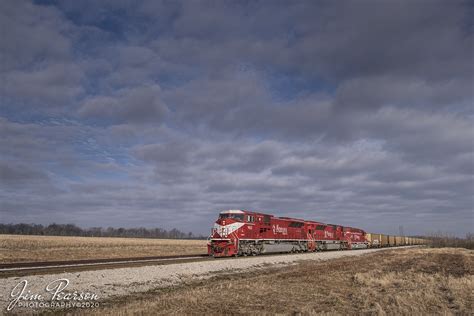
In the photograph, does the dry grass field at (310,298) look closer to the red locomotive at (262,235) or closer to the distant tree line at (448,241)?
the red locomotive at (262,235)

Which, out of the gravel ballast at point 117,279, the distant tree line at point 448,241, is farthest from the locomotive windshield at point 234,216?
the distant tree line at point 448,241

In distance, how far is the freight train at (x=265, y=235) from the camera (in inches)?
1470

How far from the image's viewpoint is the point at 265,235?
43.1 meters

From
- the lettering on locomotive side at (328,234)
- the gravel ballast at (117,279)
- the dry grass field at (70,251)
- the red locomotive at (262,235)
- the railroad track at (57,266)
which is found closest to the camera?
the gravel ballast at (117,279)

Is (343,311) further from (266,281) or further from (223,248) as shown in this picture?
(223,248)

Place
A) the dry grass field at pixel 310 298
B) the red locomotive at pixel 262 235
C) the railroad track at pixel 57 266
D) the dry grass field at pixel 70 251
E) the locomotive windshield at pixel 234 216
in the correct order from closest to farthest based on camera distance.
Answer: the dry grass field at pixel 310 298
the railroad track at pixel 57 266
the dry grass field at pixel 70 251
the red locomotive at pixel 262 235
the locomotive windshield at pixel 234 216

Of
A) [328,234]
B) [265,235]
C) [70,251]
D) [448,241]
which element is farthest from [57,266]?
[448,241]

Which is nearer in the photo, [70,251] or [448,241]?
[70,251]

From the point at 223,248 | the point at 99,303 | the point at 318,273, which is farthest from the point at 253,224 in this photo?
the point at 99,303

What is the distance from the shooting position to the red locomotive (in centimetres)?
3731

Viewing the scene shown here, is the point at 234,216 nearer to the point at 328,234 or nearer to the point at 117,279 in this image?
the point at 117,279

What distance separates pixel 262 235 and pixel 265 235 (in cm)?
75

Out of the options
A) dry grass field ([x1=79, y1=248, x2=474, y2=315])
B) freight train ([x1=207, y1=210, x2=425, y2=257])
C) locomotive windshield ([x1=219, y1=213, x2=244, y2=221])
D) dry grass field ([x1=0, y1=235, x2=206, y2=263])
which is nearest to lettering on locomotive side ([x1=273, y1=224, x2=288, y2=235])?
freight train ([x1=207, y1=210, x2=425, y2=257])

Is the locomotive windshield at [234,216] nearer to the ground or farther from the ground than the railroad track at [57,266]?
farther from the ground
